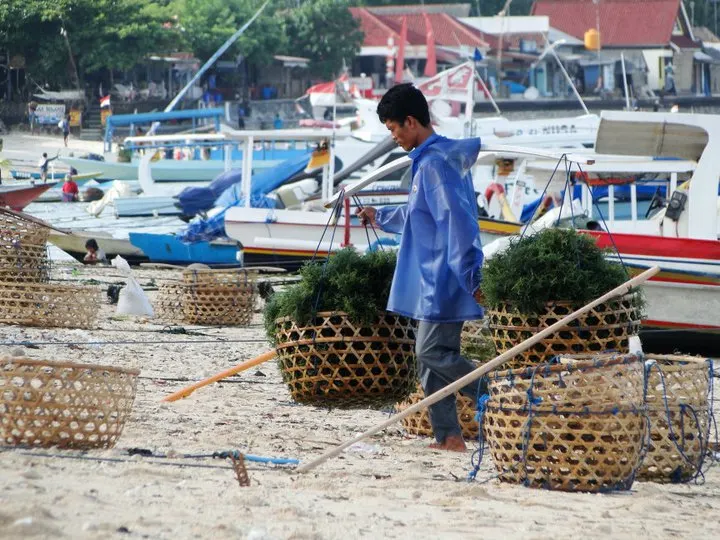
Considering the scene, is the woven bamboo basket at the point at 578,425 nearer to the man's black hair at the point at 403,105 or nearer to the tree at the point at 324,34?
the man's black hair at the point at 403,105

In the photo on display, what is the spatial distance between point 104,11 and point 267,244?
106ft

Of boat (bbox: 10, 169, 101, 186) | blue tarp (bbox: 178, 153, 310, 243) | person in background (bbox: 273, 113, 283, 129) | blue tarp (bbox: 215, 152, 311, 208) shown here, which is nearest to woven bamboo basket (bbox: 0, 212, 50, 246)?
blue tarp (bbox: 178, 153, 310, 243)

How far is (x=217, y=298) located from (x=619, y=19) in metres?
64.8

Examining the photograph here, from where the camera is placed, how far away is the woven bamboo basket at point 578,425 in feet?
15.8

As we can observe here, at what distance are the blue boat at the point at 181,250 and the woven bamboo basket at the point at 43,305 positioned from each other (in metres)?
10.0

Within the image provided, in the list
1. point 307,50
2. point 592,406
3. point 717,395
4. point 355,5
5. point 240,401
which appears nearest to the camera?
point 592,406

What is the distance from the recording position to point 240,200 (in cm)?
2094

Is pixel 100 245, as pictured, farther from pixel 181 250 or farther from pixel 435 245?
pixel 435 245

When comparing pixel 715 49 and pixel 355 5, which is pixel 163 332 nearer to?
pixel 355 5

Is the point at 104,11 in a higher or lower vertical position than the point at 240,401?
higher

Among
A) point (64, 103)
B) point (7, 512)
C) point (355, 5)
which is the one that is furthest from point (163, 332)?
point (355, 5)

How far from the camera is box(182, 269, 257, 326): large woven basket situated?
12688 millimetres

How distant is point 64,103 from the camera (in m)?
48.7

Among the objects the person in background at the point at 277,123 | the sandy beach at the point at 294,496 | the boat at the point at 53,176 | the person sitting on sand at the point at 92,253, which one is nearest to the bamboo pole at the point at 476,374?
the sandy beach at the point at 294,496
